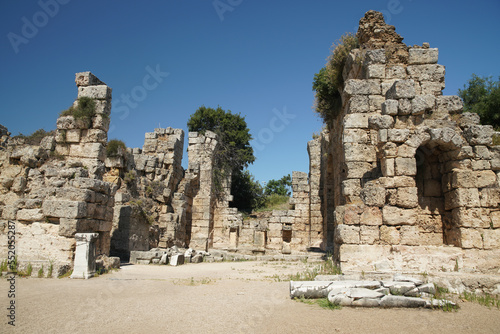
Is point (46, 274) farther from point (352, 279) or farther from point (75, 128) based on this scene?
point (352, 279)

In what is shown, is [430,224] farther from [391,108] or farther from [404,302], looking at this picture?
[404,302]

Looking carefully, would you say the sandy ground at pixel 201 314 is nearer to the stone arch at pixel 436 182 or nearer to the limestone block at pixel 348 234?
the limestone block at pixel 348 234

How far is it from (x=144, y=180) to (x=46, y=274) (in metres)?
7.64

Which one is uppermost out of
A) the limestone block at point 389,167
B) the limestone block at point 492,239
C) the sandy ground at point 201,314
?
the limestone block at point 389,167

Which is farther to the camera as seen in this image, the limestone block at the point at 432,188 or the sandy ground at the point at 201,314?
the limestone block at the point at 432,188

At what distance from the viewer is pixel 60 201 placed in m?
7.92

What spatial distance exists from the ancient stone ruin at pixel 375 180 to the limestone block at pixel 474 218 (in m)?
0.02

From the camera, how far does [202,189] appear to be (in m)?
18.2

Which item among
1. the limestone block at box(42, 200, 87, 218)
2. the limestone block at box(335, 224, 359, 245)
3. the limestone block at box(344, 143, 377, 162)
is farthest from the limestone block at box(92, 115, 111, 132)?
the limestone block at box(335, 224, 359, 245)

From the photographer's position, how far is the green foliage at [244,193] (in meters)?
23.4

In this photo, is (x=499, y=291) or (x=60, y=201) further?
(x=60, y=201)

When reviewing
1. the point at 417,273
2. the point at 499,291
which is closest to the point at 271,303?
the point at 417,273

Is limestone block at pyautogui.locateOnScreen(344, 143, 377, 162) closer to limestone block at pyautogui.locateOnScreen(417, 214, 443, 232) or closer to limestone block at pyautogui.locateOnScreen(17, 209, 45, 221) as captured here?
limestone block at pyautogui.locateOnScreen(417, 214, 443, 232)

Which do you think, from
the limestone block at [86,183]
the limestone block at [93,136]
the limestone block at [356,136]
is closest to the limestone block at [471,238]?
the limestone block at [356,136]
